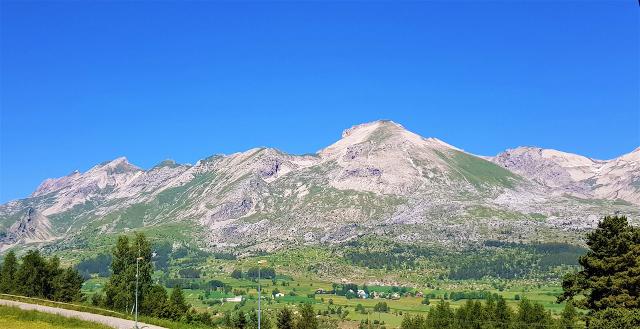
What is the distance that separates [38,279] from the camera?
135125mm

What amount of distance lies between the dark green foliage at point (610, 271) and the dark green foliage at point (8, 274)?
350 ft

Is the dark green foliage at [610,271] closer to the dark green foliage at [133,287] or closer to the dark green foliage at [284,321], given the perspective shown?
the dark green foliage at [133,287]

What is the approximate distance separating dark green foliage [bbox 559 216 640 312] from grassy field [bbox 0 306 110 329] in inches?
2376

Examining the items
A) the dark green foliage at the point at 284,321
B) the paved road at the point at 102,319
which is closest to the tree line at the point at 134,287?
the dark green foliage at the point at 284,321

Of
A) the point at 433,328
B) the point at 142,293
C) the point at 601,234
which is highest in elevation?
the point at 601,234

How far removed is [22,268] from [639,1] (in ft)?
462

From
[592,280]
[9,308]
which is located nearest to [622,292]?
[592,280]

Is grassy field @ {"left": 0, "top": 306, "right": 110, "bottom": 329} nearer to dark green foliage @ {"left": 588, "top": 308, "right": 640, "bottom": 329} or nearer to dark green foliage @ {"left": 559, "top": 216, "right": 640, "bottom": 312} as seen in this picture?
dark green foliage @ {"left": 588, "top": 308, "right": 640, "bottom": 329}

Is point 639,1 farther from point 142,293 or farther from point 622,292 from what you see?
point 142,293

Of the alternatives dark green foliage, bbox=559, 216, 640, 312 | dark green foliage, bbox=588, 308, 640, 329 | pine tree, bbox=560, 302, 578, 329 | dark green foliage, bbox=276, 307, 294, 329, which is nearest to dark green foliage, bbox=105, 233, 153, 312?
dark green foliage, bbox=276, 307, 294, 329

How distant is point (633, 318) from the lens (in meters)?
73.4

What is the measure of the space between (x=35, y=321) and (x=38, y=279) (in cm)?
8418

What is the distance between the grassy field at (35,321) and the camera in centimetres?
5556

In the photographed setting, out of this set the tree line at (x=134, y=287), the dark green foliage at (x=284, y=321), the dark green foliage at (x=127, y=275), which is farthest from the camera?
the dark green foliage at (x=284, y=321)
